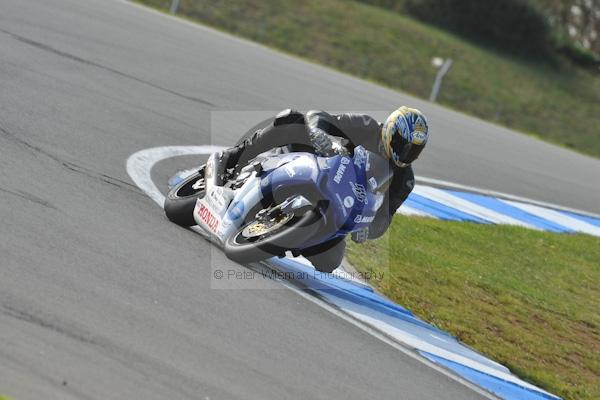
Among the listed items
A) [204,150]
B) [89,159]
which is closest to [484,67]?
[204,150]

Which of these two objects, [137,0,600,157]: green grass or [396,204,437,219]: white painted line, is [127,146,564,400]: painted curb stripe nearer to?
[396,204,437,219]: white painted line

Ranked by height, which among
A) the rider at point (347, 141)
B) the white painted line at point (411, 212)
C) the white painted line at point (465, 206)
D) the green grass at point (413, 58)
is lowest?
the green grass at point (413, 58)

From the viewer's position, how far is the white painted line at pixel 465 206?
1266 cm

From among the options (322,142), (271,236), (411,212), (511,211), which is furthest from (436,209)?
(271,236)

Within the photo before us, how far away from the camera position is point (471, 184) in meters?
14.2

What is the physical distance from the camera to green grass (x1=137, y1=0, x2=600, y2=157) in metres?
24.5

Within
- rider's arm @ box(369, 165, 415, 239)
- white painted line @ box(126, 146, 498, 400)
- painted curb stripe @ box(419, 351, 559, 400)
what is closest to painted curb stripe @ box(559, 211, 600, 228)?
white painted line @ box(126, 146, 498, 400)

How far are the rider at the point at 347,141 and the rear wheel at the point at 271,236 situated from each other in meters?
0.33

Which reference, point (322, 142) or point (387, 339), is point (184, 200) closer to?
point (322, 142)

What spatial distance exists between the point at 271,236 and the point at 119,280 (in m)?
1.29

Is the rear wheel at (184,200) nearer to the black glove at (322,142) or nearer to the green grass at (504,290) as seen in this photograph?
the black glove at (322,142)

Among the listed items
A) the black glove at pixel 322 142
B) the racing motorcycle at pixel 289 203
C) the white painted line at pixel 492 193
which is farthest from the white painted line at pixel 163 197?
the white painted line at pixel 492 193

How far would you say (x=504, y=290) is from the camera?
9.80 m

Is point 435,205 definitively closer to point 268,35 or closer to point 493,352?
point 493,352
